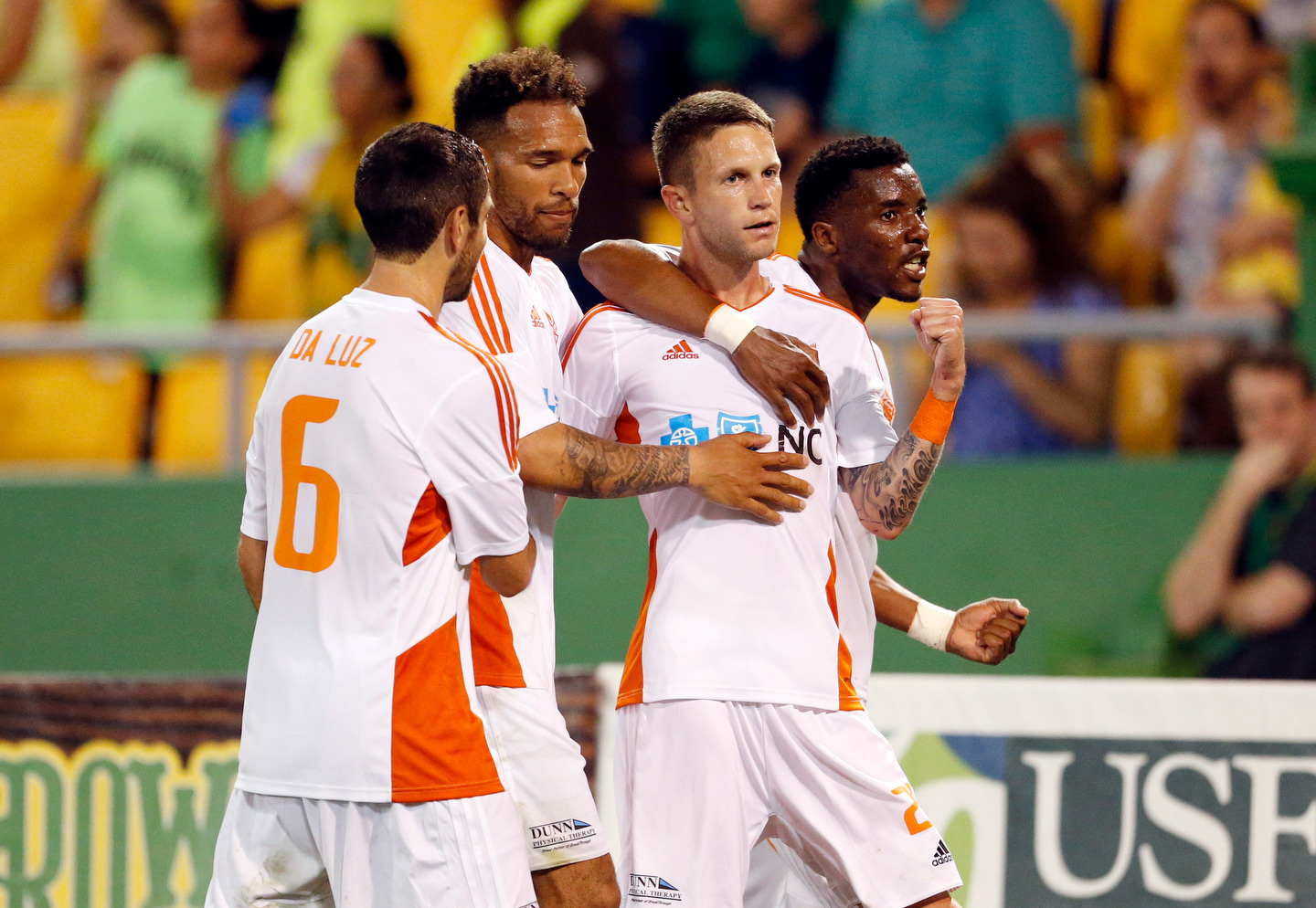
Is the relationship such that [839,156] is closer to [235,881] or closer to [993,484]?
[235,881]

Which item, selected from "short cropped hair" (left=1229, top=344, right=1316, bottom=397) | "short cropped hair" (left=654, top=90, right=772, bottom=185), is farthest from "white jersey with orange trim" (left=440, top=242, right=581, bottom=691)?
"short cropped hair" (left=1229, top=344, right=1316, bottom=397)

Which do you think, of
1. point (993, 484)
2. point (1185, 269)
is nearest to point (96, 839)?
point (993, 484)

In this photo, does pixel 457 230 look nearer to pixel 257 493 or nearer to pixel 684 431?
pixel 257 493

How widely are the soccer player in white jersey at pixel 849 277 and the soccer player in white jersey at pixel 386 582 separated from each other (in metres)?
0.70

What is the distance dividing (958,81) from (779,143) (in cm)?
95

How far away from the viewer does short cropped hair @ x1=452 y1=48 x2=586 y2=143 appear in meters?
4.02

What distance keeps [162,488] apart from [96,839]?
2757mm

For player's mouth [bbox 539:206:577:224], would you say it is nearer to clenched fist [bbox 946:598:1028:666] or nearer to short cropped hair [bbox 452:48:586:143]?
short cropped hair [bbox 452:48:586:143]

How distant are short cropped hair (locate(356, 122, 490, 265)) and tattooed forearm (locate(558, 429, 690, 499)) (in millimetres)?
582

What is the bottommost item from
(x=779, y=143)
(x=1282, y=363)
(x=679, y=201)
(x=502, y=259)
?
(x=502, y=259)

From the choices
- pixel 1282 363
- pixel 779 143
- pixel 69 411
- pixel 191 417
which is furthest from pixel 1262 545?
pixel 69 411

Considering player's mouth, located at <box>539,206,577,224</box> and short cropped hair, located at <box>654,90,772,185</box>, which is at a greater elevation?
short cropped hair, located at <box>654,90,772,185</box>

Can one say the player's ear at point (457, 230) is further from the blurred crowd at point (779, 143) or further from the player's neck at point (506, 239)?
the blurred crowd at point (779, 143)

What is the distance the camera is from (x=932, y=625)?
4.27 metres
